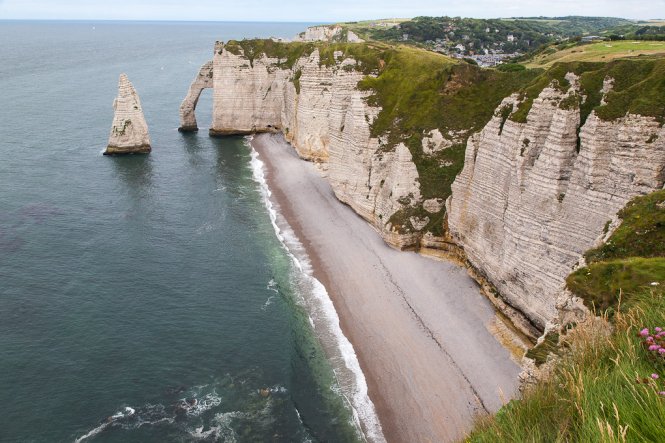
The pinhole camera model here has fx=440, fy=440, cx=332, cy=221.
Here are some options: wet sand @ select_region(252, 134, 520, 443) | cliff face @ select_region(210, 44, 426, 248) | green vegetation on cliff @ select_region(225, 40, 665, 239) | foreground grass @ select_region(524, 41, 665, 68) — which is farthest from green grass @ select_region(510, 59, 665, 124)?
wet sand @ select_region(252, 134, 520, 443)

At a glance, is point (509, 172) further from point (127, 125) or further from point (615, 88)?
point (127, 125)

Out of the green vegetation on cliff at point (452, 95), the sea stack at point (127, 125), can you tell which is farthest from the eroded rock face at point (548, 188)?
the sea stack at point (127, 125)

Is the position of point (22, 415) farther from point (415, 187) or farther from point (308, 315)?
point (415, 187)

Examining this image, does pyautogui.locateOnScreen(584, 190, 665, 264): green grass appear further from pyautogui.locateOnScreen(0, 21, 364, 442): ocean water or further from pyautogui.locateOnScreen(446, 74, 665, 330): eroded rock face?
pyautogui.locateOnScreen(0, 21, 364, 442): ocean water

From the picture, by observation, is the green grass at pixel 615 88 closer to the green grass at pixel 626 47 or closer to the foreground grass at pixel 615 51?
the foreground grass at pixel 615 51

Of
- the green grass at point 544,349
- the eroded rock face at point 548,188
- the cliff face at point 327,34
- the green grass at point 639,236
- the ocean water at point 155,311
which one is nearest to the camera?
the green grass at point 544,349
